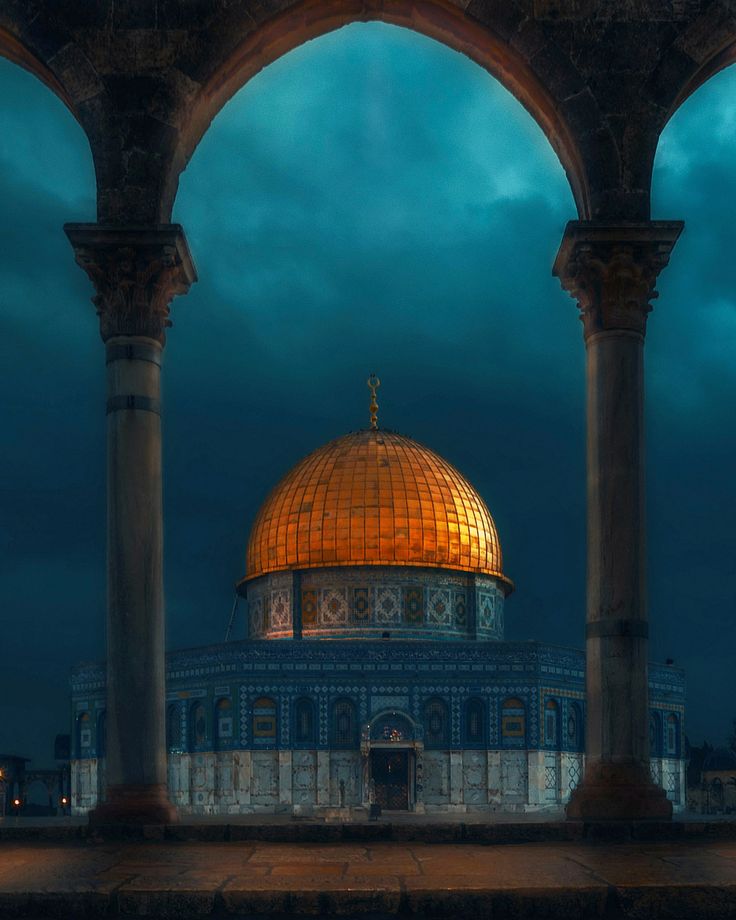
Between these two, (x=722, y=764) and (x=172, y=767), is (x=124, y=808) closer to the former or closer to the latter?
(x=172, y=767)

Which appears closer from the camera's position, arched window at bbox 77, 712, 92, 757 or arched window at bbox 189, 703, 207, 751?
arched window at bbox 189, 703, 207, 751

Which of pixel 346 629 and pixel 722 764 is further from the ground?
pixel 346 629

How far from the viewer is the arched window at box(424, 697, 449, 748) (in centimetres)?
3988

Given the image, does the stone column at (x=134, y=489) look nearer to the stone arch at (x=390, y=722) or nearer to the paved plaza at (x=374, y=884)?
the paved plaza at (x=374, y=884)

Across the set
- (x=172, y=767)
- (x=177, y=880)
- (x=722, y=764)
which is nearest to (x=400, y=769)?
(x=172, y=767)

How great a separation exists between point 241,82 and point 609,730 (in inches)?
217

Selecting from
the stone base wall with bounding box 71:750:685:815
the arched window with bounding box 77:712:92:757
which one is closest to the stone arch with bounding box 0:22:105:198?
the stone base wall with bounding box 71:750:685:815

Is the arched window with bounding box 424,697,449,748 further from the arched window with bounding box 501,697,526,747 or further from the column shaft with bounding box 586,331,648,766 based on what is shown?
the column shaft with bounding box 586,331,648,766

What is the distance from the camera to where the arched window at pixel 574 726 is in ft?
136

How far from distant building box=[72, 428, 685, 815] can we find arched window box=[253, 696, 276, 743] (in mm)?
37

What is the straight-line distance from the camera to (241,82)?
37.8ft

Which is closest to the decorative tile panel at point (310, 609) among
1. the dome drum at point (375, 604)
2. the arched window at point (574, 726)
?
the dome drum at point (375, 604)

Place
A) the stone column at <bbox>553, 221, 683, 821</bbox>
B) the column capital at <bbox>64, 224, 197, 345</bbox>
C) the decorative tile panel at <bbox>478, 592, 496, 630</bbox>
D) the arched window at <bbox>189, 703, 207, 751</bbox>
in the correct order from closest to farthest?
the stone column at <bbox>553, 221, 683, 821</bbox> < the column capital at <bbox>64, 224, 197, 345</bbox> < the arched window at <bbox>189, 703, 207, 751</bbox> < the decorative tile panel at <bbox>478, 592, 496, 630</bbox>

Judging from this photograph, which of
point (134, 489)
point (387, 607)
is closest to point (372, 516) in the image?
point (387, 607)
